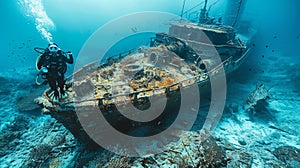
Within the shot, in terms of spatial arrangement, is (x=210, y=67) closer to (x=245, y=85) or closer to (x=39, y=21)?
(x=245, y=85)

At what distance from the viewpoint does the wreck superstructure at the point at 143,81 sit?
6.11 meters

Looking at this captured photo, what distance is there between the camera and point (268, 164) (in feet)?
25.0

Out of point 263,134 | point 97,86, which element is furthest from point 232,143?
point 97,86

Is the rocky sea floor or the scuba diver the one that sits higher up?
the scuba diver

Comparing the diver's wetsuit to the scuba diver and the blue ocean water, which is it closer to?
the scuba diver

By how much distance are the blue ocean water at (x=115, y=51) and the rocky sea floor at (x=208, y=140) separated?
2.8 inches

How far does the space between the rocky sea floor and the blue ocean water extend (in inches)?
2.8

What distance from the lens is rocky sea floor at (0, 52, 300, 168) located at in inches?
281

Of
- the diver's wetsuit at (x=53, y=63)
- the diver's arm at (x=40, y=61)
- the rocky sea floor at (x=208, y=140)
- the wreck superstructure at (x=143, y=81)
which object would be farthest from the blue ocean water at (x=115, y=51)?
the diver's arm at (x=40, y=61)

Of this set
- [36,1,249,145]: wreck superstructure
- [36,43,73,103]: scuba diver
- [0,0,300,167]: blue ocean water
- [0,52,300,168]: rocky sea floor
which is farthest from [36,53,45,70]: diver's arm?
[0,0,300,167]: blue ocean water

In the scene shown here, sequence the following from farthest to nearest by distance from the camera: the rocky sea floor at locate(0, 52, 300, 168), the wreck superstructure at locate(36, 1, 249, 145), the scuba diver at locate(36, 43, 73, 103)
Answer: the rocky sea floor at locate(0, 52, 300, 168)
the wreck superstructure at locate(36, 1, 249, 145)
the scuba diver at locate(36, 43, 73, 103)

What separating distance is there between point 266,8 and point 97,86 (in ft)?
229

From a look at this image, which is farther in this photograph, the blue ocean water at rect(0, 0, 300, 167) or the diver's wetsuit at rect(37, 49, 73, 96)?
the blue ocean water at rect(0, 0, 300, 167)

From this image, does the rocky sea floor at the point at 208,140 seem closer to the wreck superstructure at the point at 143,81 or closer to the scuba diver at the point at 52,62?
the wreck superstructure at the point at 143,81
